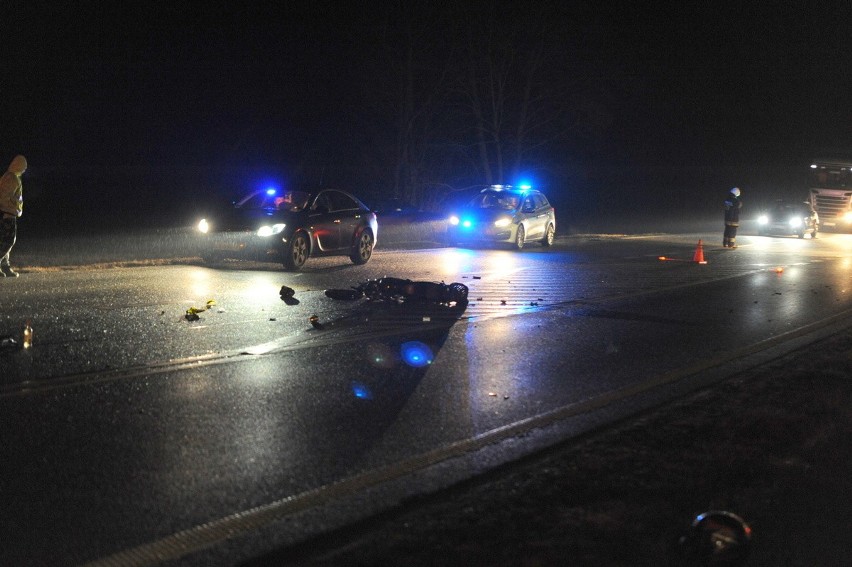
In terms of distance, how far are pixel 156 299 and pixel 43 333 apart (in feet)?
8.95

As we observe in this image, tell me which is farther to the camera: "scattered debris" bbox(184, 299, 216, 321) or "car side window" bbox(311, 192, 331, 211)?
"car side window" bbox(311, 192, 331, 211)

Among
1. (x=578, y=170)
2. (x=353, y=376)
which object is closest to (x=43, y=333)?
(x=353, y=376)

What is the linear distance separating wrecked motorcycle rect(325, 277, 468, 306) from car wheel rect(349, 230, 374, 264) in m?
5.23

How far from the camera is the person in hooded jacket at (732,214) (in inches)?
1060

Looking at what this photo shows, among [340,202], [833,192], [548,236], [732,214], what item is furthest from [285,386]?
[833,192]

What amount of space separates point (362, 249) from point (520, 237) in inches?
292

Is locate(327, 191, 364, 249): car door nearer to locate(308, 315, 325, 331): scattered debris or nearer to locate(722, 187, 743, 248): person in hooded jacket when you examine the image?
locate(308, 315, 325, 331): scattered debris

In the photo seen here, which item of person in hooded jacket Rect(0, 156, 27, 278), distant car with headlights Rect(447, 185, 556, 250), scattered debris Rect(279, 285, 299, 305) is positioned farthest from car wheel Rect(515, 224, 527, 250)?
person in hooded jacket Rect(0, 156, 27, 278)

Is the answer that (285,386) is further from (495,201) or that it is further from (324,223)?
(495,201)

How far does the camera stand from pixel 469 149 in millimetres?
42594

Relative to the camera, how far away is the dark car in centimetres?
1650

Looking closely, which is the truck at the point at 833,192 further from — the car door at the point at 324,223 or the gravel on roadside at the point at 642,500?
the gravel on roadside at the point at 642,500

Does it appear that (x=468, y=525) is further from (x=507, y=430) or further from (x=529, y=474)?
(x=507, y=430)

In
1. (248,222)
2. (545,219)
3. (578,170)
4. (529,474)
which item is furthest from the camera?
(578,170)
